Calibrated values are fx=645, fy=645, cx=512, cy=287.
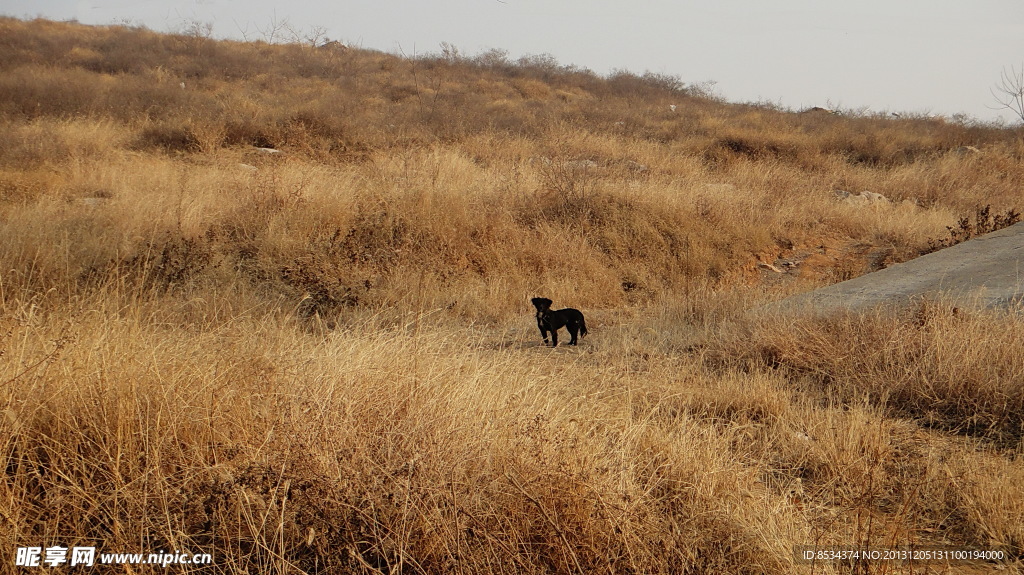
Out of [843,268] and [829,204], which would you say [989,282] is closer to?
[843,268]

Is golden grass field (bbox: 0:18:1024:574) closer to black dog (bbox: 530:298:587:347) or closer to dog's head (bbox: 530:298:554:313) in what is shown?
black dog (bbox: 530:298:587:347)

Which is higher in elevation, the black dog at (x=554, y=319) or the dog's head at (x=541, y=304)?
the dog's head at (x=541, y=304)

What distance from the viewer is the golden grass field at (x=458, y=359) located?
224 centimetres

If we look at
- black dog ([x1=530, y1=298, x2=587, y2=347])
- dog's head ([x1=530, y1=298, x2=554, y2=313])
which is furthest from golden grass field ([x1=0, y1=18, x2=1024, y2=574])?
dog's head ([x1=530, y1=298, x2=554, y2=313])

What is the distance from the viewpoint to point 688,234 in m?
9.13

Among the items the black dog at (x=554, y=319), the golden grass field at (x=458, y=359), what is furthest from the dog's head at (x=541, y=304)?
the golden grass field at (x=458, y=359)

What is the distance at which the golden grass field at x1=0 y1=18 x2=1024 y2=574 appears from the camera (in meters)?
2.24

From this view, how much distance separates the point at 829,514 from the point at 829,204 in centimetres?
980

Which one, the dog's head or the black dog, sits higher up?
the dog's head

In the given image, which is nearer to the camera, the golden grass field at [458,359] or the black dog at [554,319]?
the golden grass field at [458,359]

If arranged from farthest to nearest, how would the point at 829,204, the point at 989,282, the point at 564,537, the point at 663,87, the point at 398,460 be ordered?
1. the point at 663,87
2. the point at 829,204
3. the point at 989,282
4. the point at 398,460
5. the point at 564,537

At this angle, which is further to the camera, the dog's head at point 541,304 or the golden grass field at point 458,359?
the dog's head at point 541,304

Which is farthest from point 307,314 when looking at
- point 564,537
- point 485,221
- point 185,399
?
point 564,537

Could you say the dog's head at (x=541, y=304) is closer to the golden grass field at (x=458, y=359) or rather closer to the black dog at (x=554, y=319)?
the black dog at (x=554, y=319)
